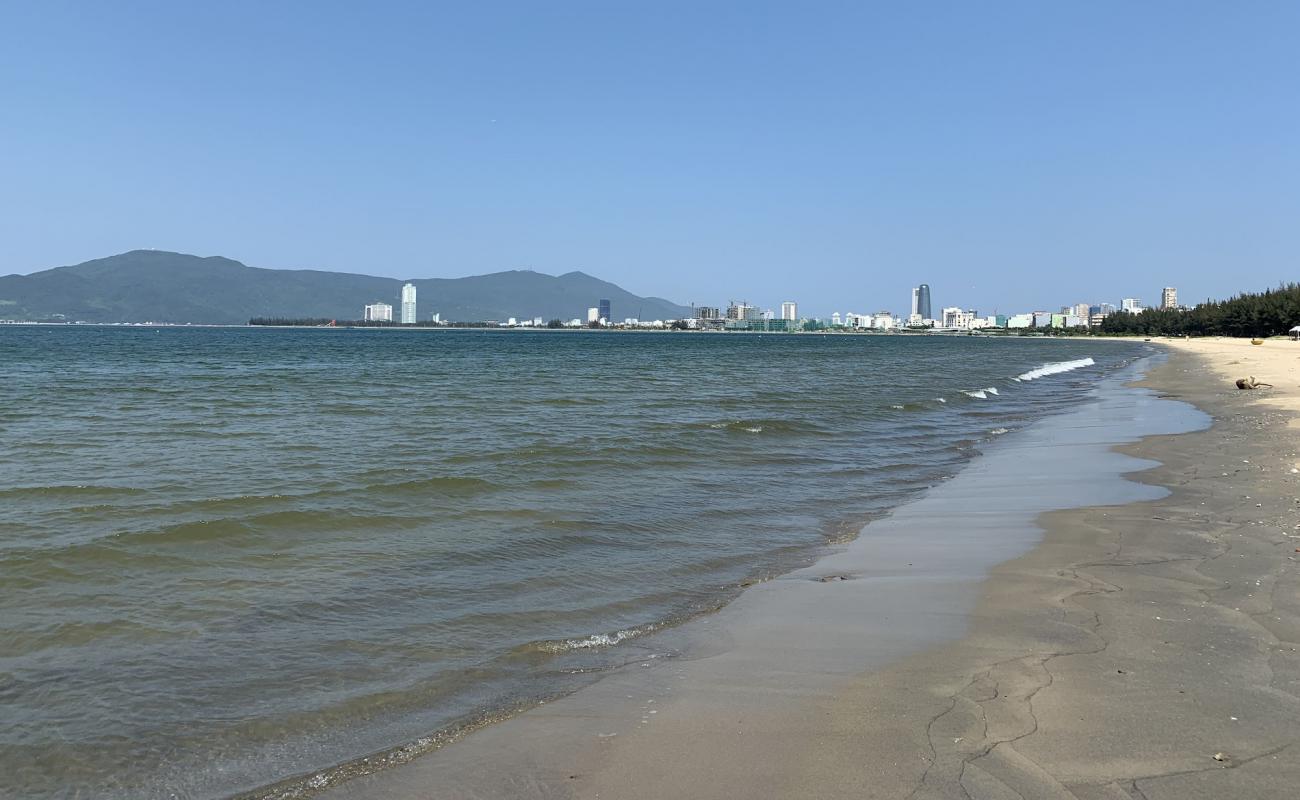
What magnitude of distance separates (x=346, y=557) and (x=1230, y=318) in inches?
5571

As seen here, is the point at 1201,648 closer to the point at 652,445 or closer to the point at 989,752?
the point at 989,752

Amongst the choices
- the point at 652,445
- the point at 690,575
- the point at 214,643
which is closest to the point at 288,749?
the point at 214,643

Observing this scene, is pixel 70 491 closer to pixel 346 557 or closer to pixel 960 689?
pixel 346 557

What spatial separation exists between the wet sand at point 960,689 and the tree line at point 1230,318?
364 feet

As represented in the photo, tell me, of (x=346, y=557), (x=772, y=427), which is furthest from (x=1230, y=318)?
(x=346, y=557)

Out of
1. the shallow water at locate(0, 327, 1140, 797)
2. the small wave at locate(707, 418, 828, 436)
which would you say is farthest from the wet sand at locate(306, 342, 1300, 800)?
the small wave at locate(707, 418, 828, 436)

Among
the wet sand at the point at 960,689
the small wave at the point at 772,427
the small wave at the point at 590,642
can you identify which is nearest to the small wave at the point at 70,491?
the small wave at the point at 590,642

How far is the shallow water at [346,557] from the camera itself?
14.6 ft

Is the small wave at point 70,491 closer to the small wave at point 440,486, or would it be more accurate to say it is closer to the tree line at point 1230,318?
the small wave at point 440,486

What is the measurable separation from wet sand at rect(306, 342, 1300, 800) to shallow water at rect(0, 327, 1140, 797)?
0.64m

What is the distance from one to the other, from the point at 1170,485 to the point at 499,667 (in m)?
9.56

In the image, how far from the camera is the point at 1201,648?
15.9 feet

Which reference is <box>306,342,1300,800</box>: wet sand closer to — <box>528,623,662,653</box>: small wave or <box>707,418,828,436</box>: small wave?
<box>528,623,662,653</box>: small wave

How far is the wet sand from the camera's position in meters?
3.53
